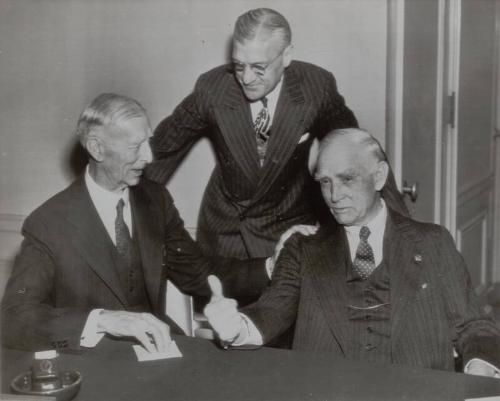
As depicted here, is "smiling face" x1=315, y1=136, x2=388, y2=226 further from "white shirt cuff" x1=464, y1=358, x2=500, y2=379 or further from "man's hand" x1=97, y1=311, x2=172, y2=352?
"man's hand" x1=97, y1=311, x2=172, y2=352

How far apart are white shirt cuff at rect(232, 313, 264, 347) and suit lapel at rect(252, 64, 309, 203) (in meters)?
1.13

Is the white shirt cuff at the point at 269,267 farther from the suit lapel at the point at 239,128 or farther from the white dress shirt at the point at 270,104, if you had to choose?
the white dress shirt at the point at 270,104

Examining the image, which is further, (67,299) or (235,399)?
(67,299)

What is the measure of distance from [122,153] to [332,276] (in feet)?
3.02

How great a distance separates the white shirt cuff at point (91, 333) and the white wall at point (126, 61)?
5.20 feet

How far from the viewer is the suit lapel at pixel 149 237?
2861mm

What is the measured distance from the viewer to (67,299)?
107 inches

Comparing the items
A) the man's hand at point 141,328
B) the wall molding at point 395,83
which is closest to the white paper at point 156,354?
the man's hand at point 141,328

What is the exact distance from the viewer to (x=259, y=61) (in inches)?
116

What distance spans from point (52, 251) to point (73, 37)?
164 centimetres

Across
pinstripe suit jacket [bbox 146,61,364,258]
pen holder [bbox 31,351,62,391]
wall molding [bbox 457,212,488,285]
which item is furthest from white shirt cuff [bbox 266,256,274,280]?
wall molding [bbox 457,212,488,285]

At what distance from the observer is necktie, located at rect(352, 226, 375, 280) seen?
2531 millimetres

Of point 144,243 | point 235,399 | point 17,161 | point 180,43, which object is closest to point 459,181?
point 180,43

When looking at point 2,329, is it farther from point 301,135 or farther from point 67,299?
point 301,135
